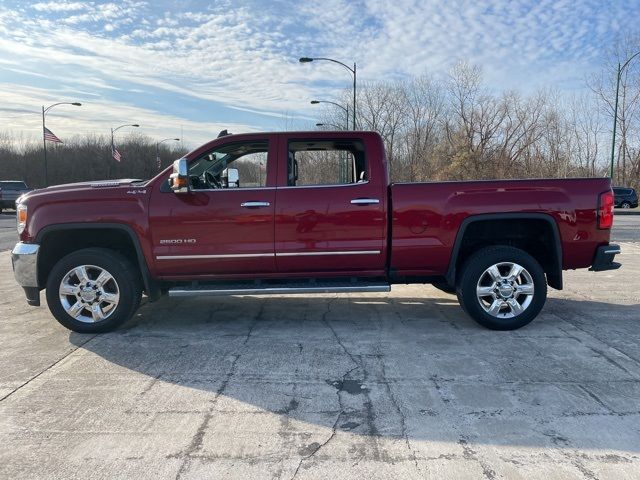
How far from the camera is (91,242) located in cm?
516

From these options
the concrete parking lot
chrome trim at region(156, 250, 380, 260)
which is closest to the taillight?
the concrete parking lot

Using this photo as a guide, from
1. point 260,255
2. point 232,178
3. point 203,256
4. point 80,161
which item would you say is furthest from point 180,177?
point 80,161

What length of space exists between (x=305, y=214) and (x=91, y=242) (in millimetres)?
2363

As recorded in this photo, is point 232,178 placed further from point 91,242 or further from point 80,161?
point 80,161

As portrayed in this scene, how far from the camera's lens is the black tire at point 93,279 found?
191 inches

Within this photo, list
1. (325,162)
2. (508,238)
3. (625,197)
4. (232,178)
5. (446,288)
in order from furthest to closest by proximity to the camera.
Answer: (625,197) < (446,288) < (325,162) < (508,238) < (232,178)

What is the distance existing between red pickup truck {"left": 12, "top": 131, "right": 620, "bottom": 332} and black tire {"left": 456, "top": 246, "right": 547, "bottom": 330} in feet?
0.04

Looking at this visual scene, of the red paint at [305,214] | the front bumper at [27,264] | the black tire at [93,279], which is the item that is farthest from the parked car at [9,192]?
the red paint at [305,214]

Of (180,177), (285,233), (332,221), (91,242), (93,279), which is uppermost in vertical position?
(180,177)

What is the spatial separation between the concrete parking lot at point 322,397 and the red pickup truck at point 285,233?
0.48 m

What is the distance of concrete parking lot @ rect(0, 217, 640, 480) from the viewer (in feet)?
9.01

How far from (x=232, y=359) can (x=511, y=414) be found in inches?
91.9

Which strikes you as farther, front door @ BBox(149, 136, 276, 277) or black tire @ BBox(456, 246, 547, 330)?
black tire @ BBox(456, 246, 547, 330)

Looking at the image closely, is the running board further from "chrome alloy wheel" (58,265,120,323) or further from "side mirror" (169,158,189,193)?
"side mirror" (169,158,189,193)
